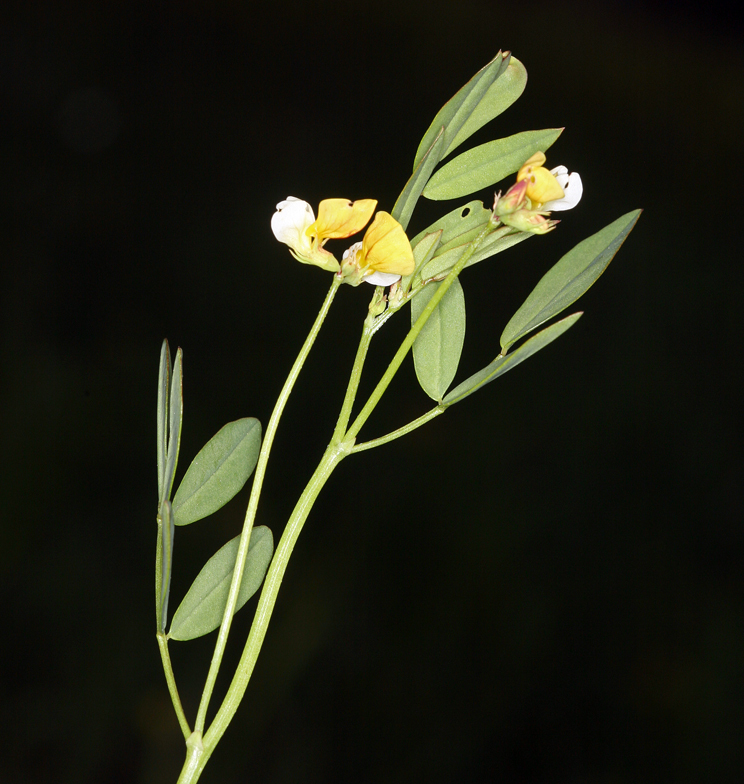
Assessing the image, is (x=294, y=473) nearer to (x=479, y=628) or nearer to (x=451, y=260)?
(x=479, y=628)

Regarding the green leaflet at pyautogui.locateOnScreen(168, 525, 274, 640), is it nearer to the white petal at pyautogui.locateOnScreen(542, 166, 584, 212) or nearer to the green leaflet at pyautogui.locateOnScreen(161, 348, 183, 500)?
the green leaflet at pyautogui.locateOnScreen(161, 348, 183, 500)

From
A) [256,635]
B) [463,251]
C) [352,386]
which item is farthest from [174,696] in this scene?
[463,251]

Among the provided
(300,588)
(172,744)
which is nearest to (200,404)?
(300,588)

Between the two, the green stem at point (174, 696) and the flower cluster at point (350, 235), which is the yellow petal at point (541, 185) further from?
the green stem at point (174, 696)

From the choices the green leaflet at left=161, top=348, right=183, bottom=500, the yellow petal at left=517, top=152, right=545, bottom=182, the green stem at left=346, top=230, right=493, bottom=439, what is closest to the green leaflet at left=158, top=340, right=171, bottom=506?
the green leaflet at left=161, top=348, right=183, bottom=500

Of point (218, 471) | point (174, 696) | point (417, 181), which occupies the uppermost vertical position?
point (417, 181)

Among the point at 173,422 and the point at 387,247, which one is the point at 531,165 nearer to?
the point at 387,247

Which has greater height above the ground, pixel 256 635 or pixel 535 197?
pixel 535 197
